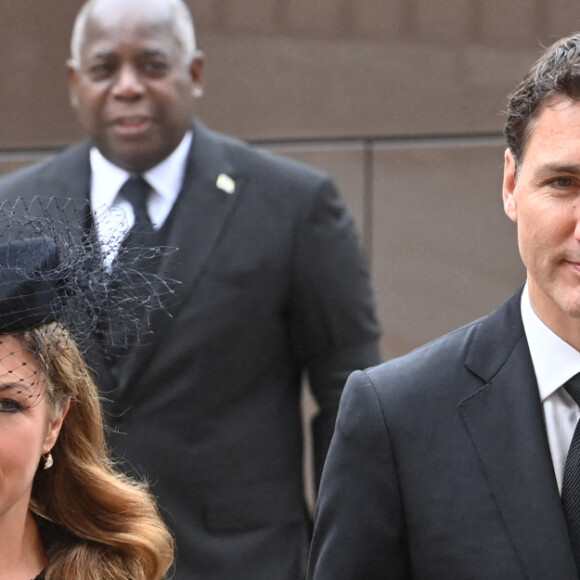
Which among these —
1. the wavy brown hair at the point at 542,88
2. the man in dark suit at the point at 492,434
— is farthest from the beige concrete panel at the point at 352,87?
the man in dark suit at the point at 492,434

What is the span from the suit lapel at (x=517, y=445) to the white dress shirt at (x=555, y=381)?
20mm

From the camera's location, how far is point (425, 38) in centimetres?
745

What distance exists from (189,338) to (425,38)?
2913 mm

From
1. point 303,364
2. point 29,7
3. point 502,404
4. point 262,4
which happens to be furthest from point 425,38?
point 502,404

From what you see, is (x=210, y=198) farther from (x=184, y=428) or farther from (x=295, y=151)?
(x=295, y=151)

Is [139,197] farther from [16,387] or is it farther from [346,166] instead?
[346,166]

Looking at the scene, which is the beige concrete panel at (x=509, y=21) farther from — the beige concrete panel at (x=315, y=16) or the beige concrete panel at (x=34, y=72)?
the beige concrete panel at (x=34, y=72)

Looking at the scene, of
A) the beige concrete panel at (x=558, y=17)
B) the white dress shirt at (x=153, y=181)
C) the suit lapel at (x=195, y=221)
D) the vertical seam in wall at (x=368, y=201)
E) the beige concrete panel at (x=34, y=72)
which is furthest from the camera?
the beige concrete panel at (x=34, y=72)

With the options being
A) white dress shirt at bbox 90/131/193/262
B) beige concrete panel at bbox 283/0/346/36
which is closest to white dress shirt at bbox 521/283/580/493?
white dress shirt at bbox 90/131/193/262

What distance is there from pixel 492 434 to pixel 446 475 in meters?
0.12

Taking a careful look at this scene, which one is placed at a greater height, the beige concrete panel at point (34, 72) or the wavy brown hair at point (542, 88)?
the beige concrete panel at point (34, 72)

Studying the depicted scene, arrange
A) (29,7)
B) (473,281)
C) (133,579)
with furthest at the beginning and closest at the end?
(29,7), (473,281), (133,579)

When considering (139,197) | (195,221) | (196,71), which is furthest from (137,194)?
(196,71)

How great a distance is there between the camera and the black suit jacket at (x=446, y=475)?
301 cm
